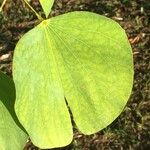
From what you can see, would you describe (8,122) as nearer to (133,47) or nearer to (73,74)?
(73,74)

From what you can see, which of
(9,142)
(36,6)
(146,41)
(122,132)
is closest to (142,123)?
(122,132)

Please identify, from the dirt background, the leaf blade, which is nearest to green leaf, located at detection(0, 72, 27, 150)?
the leaf blade

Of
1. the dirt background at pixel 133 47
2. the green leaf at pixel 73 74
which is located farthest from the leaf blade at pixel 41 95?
the dirt background at pixel 133 47

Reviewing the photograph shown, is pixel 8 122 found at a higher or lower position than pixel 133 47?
higher

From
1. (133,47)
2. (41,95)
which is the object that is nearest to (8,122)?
(41,95)

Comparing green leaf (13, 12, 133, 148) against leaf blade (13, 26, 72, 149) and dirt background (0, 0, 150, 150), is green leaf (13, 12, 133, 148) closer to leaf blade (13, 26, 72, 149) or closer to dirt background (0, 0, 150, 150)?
leaf blade (13, 26, 72, 149)
